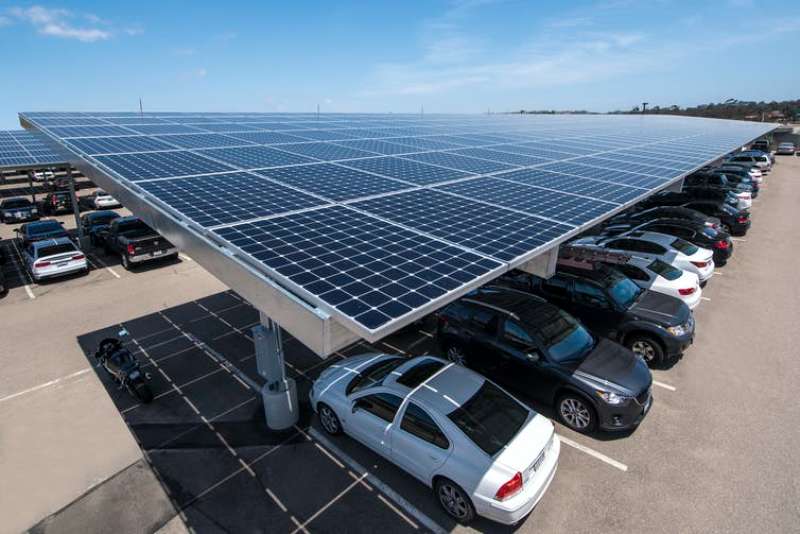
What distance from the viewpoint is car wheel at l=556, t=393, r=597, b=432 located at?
281 inches

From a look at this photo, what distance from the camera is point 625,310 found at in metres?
9.53

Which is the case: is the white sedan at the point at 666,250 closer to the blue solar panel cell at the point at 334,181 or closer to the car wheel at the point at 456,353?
the car wheel at the point at 456,353

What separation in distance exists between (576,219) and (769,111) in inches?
4954

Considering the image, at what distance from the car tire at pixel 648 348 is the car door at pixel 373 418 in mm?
6191

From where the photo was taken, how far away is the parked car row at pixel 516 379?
545 cm

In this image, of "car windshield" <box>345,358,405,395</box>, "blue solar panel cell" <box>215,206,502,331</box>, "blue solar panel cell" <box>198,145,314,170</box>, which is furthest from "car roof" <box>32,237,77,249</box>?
"car windshield" <box>345,358,405,395</box>

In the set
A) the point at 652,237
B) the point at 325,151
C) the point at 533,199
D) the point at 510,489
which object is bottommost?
the point at 510,489

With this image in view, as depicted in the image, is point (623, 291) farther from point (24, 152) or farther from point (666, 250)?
point (24, 152)

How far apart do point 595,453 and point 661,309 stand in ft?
14.8

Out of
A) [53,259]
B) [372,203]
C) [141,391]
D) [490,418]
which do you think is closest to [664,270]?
[490,418]

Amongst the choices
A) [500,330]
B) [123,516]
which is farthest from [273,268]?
[500,330]

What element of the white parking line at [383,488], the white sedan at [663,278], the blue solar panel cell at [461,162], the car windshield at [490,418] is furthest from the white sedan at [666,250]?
the white parking line at [383,488]

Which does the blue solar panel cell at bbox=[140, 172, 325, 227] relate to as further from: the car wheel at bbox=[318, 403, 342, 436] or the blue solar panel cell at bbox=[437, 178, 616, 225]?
the car wheel at bbox=[318, 403, 342, 436]

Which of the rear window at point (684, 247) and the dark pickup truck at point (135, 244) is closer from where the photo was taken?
the rear window at point (684, 247)
